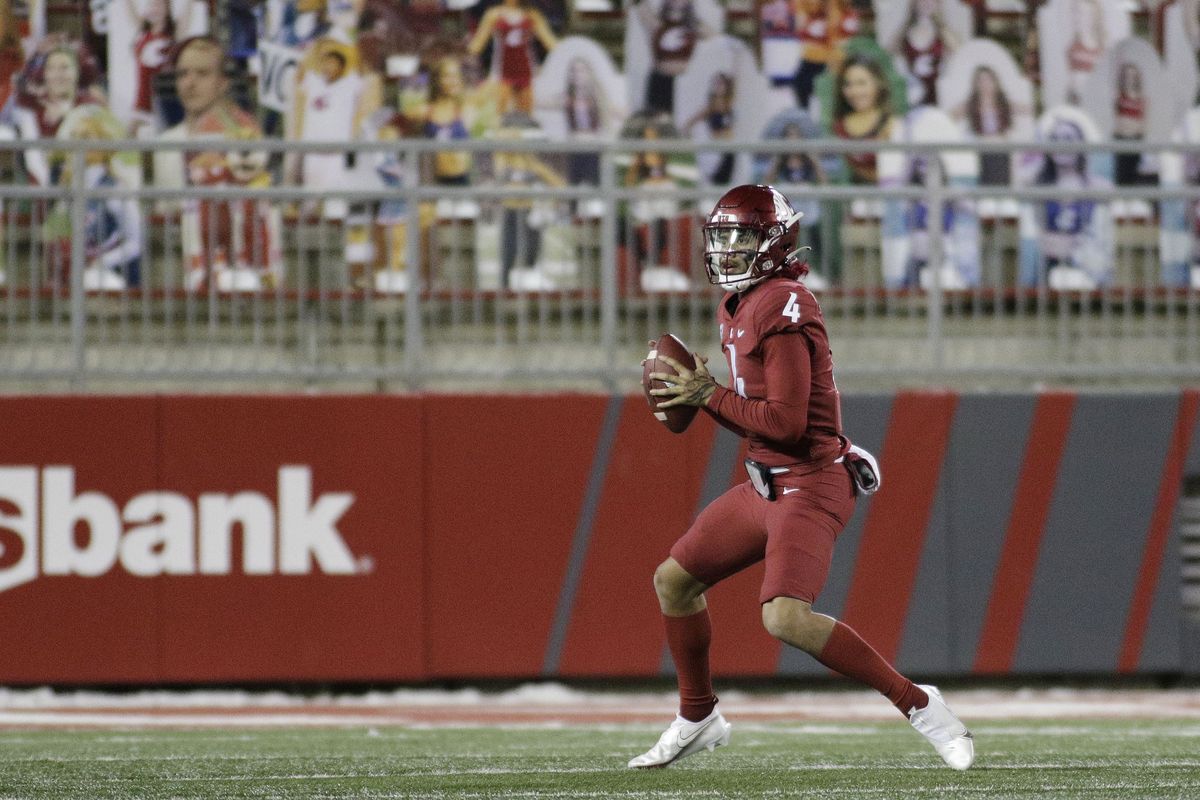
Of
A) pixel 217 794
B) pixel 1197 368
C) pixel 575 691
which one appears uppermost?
pixel 1197 368

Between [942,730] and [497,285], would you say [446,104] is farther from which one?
[942,730]

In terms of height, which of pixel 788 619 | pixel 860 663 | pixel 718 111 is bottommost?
pixel 860 663

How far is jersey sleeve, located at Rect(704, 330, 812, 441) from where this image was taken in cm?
547

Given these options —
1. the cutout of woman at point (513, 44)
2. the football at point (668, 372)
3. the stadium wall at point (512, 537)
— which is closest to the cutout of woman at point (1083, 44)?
the stadium wall at point (512, 537)

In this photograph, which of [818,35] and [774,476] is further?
[818,35]

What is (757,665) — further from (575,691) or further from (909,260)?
(909,260)

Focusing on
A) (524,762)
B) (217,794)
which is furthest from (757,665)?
(217,794)

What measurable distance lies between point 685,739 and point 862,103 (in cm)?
622

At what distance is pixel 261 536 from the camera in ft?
29.8

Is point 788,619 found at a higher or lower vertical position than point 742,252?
lower

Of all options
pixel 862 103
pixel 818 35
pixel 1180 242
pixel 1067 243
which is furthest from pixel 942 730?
pixel 818 35

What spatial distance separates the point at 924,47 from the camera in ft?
37.7

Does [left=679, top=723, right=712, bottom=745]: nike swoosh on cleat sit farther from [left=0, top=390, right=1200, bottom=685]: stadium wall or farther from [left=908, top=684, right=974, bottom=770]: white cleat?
[left=0, top=390, right=1200, bottom=685]: stadium wall

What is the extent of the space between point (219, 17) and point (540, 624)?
12.7 feet
